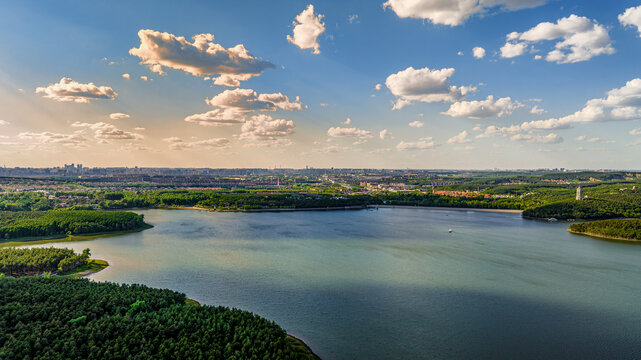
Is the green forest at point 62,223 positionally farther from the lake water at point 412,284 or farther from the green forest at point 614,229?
the green forest at point 614,229

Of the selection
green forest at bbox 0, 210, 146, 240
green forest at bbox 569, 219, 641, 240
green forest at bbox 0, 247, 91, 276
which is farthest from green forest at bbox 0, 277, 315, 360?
green forest at bbox 569, 219, 641, 240

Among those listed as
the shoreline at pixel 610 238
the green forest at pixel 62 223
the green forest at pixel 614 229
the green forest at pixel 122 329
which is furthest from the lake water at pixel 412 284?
the green forest at pixel 62 223

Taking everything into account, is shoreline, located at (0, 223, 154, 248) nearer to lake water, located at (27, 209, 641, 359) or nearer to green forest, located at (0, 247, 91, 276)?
lake water, located at (27, 209, 641, 359)

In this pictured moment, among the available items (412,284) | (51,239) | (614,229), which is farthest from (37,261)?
(614,229)

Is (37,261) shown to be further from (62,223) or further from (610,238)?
(610,238)

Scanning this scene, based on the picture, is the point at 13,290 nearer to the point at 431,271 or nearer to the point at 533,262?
the point at 431,271

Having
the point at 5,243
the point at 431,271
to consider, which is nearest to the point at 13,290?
the point at 5,243
